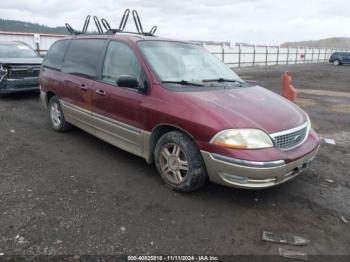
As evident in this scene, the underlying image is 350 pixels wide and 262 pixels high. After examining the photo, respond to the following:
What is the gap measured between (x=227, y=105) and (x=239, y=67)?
27.5 meters

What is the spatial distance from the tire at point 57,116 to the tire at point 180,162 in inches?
107

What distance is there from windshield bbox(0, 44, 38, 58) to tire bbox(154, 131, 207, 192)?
7723 millimetres

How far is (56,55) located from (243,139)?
4231 millimetres

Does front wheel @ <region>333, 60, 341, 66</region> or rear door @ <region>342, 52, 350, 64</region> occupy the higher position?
rear door @ <region>342, 52, 350, 64</region>

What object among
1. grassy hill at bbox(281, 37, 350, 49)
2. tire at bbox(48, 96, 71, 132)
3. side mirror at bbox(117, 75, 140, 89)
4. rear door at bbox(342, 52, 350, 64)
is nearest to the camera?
side mirror at bbox(117, 75, 140, 89)

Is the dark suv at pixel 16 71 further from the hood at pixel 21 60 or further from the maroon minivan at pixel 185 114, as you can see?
the maroon minivan at pixel 185 114

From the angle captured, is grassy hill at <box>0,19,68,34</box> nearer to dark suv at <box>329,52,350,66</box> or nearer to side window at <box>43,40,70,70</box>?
side window at <box>43,40,70,70</box>

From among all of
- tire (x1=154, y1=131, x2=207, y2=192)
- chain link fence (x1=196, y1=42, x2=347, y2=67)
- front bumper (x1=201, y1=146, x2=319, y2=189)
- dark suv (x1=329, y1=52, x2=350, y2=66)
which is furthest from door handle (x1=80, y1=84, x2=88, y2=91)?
dark suv (x1=329, y1=52, x2=350, y2=66)

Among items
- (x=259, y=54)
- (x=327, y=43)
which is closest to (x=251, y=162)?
(x=259, y=54)

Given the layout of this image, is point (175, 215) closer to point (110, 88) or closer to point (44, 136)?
point (110, 88)

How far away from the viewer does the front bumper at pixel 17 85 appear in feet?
29.2

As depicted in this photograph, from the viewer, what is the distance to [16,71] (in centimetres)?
898

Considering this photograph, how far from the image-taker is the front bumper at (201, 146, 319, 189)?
332cm

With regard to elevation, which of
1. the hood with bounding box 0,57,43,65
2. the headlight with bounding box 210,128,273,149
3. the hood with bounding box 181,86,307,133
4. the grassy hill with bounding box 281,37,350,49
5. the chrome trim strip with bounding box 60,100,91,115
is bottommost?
the chrome trim strip with bounding box 60,100,91,115
